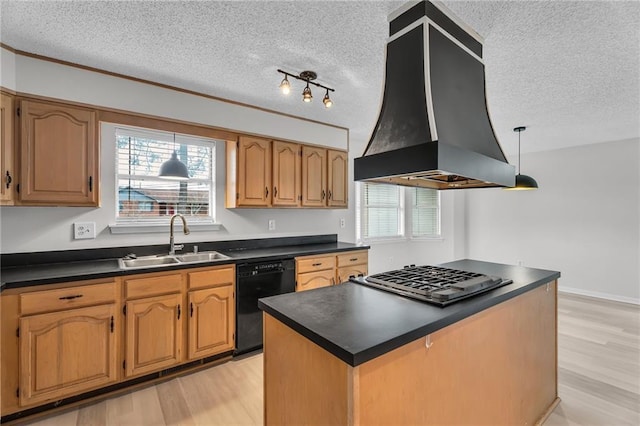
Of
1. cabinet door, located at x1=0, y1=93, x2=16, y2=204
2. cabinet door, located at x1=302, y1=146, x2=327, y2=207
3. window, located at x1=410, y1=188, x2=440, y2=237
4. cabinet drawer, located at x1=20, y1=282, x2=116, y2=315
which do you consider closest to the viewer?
cabinet drawer, located at x1=20, y1=282, x2=116, y2=315

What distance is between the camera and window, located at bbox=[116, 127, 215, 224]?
2766mm

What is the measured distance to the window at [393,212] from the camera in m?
4.78

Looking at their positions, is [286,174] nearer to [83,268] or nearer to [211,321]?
[211,321]

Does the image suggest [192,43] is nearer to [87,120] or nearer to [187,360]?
[87,120]

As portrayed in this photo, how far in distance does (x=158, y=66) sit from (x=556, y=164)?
19.1 ft

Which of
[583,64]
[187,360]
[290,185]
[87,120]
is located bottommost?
[187,360]

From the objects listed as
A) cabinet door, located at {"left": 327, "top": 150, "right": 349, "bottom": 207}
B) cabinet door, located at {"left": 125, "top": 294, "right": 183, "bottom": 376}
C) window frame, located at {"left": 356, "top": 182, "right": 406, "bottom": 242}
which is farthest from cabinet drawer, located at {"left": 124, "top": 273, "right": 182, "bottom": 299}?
window frame, located at {"left": 356, "top": 182, "right": 406, "bottom": 242}

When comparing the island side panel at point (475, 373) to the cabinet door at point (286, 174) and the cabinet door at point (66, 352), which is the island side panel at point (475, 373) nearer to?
the cabinet door at point (66, 352)

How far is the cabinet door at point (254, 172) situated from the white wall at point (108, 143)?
16cm

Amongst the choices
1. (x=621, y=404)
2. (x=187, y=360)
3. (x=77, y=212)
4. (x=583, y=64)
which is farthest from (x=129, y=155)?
(x=621, y=404)

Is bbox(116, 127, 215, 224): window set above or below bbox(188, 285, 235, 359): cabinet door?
above

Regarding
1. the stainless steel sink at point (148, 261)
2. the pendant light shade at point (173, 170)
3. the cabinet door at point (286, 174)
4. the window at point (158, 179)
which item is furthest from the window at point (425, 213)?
the stainless steel sink at point (148, 261)

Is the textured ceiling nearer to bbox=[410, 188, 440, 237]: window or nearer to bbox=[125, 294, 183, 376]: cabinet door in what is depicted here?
bbox=[125, 294, 183, 376]: cabinet door

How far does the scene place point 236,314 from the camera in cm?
268
